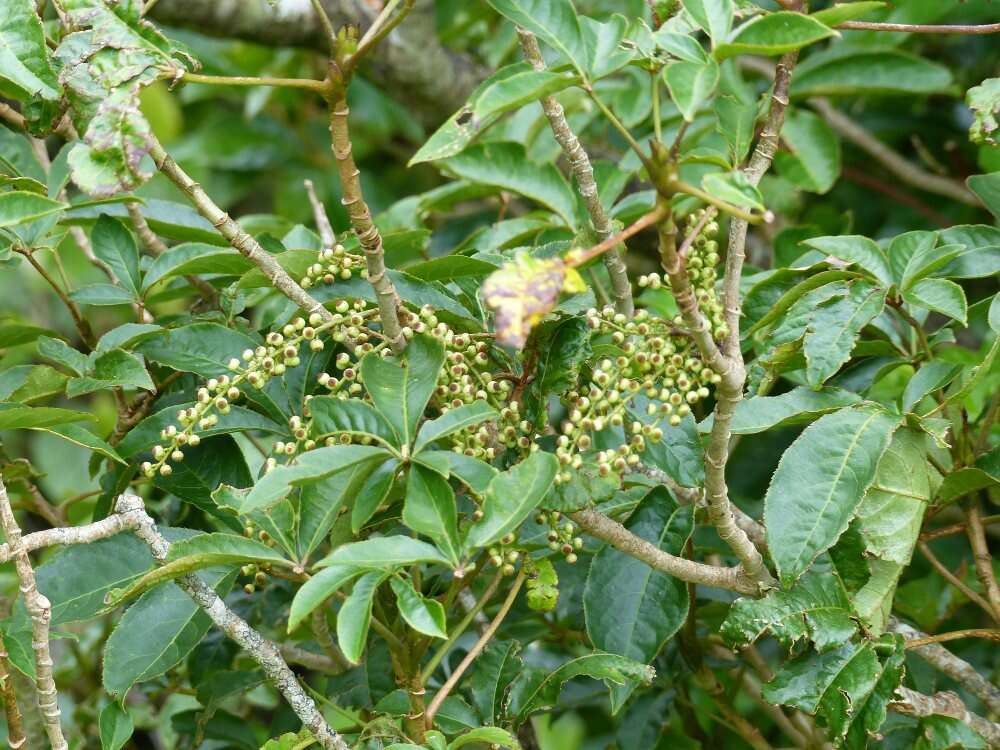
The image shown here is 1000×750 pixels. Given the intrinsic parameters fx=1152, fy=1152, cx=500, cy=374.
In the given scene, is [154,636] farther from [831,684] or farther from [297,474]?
[831,684]

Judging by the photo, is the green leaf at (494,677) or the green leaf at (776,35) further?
the green leaf at (494,677)

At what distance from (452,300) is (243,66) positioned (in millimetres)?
1864

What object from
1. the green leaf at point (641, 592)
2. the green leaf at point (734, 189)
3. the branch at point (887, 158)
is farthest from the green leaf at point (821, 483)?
the branch at point (887, 158)

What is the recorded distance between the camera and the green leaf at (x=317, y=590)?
786 mm

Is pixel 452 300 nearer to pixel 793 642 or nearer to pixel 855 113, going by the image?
pixel 793 642

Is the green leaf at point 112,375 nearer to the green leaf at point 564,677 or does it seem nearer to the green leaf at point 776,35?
the green leaf at point 564,677

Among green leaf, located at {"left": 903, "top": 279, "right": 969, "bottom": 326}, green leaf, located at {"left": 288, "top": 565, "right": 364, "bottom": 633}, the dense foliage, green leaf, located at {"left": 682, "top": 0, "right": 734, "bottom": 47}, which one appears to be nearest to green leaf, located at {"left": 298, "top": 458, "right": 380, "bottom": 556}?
the dense foliage

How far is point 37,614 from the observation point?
0.91 m

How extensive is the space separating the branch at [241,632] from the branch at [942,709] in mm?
512

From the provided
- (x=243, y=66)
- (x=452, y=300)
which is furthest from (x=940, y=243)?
(x=243, y=66)

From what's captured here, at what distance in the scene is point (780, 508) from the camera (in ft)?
3.10

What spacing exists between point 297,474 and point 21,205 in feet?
1.15

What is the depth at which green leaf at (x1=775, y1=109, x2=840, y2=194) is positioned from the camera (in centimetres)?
185

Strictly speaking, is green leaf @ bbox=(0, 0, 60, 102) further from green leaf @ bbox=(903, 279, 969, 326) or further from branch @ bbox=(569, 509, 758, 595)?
green leaf @ bbox=(903, 279, 969, 326)
